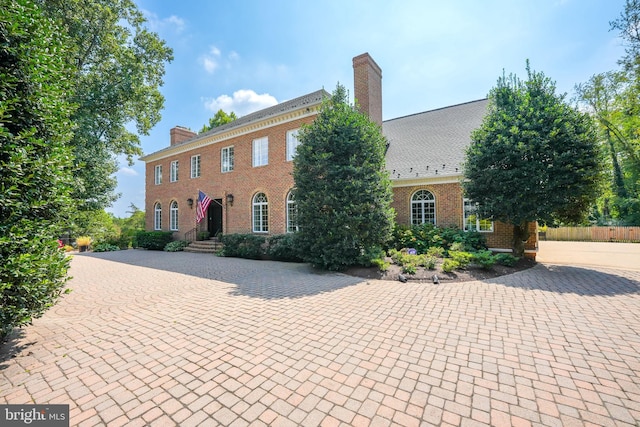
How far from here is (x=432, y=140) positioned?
14727 millimetres

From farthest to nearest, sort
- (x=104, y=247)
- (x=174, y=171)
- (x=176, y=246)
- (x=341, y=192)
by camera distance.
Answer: (x=174, y=171), (x=104, y=247), (x=176, y=246), (x=341, y=192)

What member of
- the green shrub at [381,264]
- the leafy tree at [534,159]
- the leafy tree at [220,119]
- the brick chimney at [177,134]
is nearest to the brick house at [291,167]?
the leafy tree at [534,159]

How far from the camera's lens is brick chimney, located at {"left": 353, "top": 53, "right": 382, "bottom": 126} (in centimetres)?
1399

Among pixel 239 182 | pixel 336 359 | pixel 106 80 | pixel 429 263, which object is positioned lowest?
pixel 336 359

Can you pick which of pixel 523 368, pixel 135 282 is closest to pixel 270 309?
pixel 523 368

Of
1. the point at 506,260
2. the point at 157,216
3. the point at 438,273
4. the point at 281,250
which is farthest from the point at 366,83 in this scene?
the point at 157,216

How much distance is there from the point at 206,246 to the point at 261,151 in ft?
21.0

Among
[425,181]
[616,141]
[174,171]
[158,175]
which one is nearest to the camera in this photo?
[425,181]

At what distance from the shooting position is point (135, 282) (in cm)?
749

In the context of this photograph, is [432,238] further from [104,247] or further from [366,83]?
[104,247]

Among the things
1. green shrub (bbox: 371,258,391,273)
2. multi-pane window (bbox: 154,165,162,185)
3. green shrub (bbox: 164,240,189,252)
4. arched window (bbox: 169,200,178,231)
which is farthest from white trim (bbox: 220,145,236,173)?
green shrub (bbox: 371,258,391,273)

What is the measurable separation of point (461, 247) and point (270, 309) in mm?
8547

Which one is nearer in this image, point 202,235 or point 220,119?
point 202,235

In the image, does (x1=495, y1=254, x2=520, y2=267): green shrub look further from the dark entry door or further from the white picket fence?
the white picket fence
